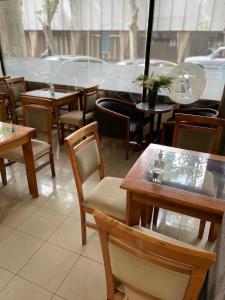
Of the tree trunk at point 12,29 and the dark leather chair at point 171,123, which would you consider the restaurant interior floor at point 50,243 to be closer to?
the dark leather chair at point 171,123

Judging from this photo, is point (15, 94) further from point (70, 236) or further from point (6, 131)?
point (70, 236)

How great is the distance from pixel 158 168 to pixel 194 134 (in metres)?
0.65

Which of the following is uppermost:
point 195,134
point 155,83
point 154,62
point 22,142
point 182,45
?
point 182,45

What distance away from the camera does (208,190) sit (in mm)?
1250

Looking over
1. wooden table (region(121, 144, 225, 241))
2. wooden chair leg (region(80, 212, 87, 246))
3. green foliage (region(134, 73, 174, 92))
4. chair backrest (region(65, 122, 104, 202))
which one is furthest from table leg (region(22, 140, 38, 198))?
green foliage (region(134, 73, 174, 92))

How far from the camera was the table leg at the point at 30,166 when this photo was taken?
80.0 inches

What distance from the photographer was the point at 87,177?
1.60 metres

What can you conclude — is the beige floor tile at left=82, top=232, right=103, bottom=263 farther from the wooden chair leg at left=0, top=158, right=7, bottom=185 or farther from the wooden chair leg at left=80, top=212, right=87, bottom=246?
the wooden chair leg at left=0, top=158, right=7, bottom=185

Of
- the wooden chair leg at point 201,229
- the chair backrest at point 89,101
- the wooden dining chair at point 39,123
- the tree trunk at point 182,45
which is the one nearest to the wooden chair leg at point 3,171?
the wooden dining chair at point 39,123

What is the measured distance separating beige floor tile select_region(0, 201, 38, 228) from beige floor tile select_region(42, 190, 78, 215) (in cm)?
15

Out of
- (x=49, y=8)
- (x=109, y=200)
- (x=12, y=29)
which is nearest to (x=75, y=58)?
(x=49, y=8)

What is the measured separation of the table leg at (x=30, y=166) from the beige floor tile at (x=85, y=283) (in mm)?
906

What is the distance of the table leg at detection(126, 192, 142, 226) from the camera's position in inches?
50.1

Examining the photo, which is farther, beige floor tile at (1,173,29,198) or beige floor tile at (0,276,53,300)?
beige floor tile at (1,173,29,198)
